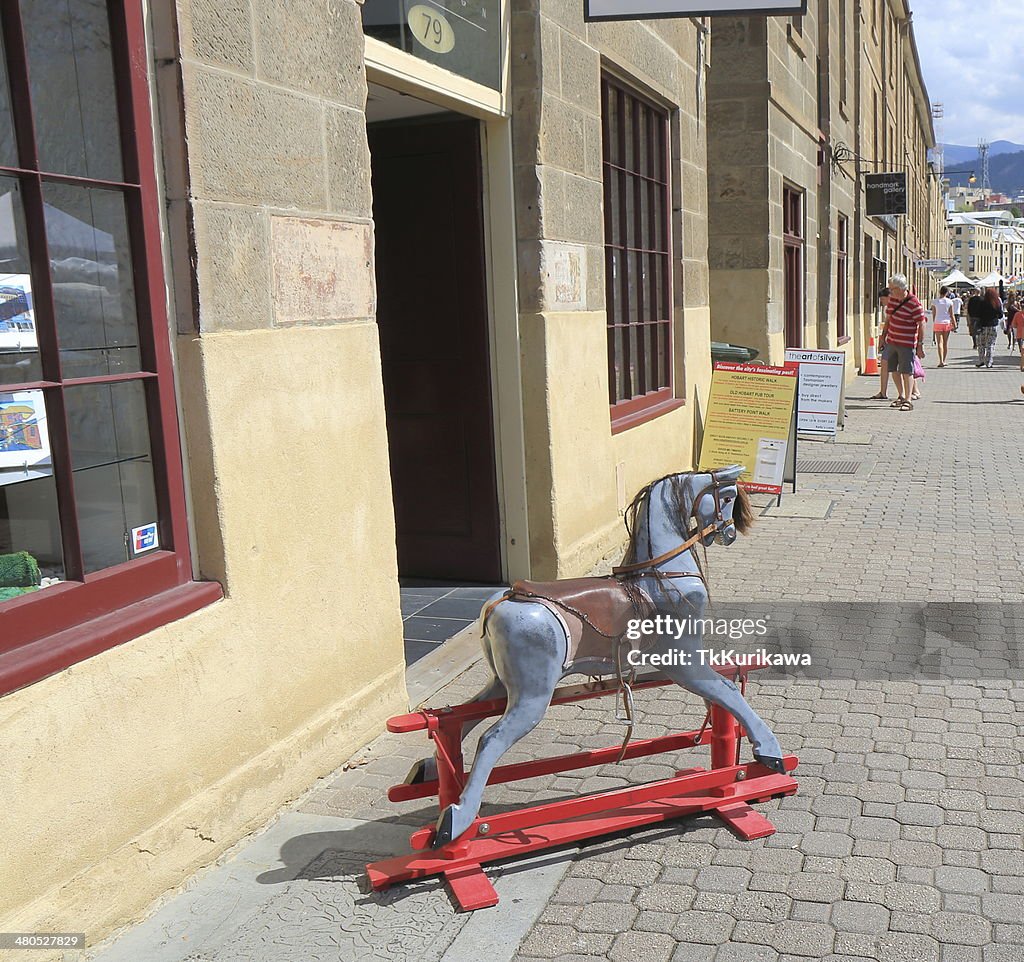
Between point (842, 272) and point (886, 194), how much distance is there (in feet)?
9.10

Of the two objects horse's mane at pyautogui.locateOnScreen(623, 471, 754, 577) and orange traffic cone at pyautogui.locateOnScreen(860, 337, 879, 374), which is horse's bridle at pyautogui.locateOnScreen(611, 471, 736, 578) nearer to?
horse's mane at pyautogui.locateOnScreen(623, 471, 754, 577)

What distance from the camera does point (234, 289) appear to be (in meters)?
3.75

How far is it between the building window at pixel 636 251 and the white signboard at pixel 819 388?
331 cm

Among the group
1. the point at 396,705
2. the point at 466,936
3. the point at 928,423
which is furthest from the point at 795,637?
the point at 928,423

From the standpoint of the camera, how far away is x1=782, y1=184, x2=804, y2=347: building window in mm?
14749

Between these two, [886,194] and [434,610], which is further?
[886,194]

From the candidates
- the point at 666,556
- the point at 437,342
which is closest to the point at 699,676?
the point at 666,556

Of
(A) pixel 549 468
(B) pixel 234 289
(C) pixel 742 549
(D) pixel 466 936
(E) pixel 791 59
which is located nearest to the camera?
(D) pixel 466 936

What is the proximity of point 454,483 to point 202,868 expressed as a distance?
360 centimetres

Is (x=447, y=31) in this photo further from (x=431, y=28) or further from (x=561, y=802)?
(x=561, y=802)

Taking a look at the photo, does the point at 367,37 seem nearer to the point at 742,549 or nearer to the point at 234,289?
the point at 234,289

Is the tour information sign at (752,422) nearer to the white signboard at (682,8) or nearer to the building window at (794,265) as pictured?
the white signboard at (682,8)

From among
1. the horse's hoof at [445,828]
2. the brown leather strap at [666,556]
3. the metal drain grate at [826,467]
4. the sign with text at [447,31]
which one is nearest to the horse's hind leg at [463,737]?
the horse's hoof at [445,828]

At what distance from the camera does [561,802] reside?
357cm
